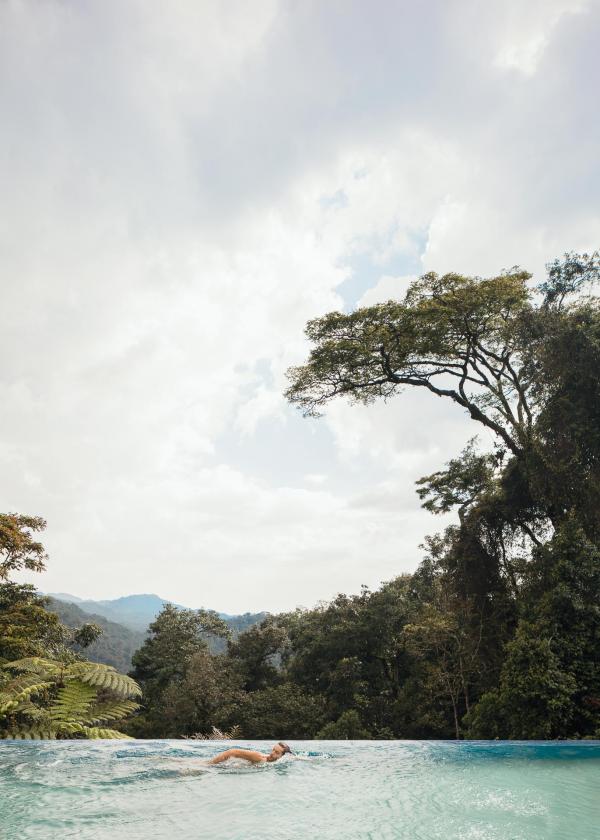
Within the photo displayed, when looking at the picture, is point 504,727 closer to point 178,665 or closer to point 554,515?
point 554,515

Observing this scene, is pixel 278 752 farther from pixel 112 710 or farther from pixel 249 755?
pixel 112 710

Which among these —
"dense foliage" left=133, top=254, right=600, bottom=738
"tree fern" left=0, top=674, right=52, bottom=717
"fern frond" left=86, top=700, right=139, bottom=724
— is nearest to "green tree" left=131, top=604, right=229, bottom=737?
"dense foliage" left=133, top=254, right=600, bottom=738

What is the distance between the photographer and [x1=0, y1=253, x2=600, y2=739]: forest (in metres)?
7.51

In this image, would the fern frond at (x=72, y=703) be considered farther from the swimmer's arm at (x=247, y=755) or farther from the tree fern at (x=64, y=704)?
the swimmer's arm at (x=247, y=755)

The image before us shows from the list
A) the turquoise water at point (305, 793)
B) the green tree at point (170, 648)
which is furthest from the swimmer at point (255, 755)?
the green tree at point (170, 648)

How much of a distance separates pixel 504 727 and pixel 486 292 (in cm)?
848

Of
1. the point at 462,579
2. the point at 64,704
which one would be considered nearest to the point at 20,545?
the point at 64,704

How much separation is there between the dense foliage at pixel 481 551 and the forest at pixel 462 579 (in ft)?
0.12

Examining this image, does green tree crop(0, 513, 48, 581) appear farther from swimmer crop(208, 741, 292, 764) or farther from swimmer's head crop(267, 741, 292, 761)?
swimmer's head crop(267, 741, 292, 761)

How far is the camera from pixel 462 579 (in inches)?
457

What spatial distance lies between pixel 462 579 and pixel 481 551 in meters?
0.77

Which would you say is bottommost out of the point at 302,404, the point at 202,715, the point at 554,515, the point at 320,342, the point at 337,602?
the point at 202,715

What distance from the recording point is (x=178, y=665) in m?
27.7

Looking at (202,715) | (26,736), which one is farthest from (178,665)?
(26,736)
